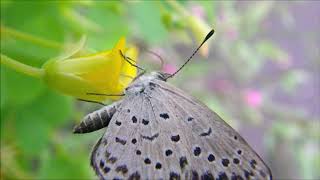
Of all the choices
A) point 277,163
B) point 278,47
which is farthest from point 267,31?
point 277,163

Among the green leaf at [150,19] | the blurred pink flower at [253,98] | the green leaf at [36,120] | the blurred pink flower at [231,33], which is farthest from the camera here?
the blurred pink flower at [253,98]

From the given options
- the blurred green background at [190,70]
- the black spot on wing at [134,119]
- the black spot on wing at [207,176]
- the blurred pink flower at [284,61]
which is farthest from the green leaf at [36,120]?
the blurred pink flower at [284,61]

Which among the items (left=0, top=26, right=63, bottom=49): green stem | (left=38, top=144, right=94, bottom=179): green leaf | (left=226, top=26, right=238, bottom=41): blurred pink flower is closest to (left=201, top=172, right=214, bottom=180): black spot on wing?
(left=0, top=26, right=63, bottom=49): green stem

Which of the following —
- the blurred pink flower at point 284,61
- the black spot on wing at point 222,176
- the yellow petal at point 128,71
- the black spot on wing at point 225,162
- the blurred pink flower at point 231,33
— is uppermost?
the blurred pink flower at point 284,61

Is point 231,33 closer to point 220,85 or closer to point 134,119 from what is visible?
point 220,85

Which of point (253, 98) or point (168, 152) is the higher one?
point (253, 98)

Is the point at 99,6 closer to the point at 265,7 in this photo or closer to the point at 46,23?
the point at 46,23

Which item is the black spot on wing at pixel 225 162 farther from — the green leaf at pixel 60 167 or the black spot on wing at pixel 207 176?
the green leaf at pixel 60 167

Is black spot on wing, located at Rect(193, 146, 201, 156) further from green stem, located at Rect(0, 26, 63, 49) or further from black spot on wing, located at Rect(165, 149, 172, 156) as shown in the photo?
green stem, located at Rect(0, 26, 63, 49)

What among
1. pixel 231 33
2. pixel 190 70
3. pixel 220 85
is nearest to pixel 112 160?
pixel 190 70
